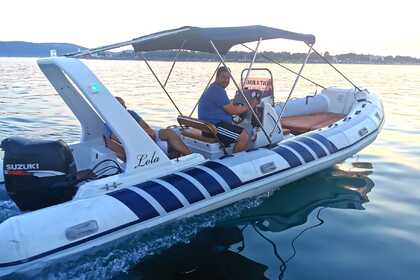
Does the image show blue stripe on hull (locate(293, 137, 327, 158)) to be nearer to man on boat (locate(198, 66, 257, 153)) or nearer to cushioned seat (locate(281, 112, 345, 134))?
man on boat (locate(198, 66, 257, 153))

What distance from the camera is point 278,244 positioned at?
185 inches

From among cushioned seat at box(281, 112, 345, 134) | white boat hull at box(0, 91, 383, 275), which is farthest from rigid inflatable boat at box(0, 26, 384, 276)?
cushioned seat at box(281, 112, 345, 134)

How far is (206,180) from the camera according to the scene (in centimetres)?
489

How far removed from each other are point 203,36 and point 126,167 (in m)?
1.73

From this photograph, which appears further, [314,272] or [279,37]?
[279,37]

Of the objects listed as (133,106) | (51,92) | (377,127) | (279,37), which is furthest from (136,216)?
(51,92)

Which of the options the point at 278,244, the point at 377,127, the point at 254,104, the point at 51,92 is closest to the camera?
the point at 278,244

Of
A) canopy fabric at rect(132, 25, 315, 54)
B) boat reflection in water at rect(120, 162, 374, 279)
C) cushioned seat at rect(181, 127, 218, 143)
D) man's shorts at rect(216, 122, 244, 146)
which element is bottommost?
boat reflection in water at rect(120, 162, 374, 279)

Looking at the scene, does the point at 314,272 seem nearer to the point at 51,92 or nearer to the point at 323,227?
the point at 323,227

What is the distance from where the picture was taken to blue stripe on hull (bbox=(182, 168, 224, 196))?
4848 millimetres

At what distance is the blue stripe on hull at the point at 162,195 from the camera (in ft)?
14.6

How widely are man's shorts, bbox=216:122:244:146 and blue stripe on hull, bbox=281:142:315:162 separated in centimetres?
74

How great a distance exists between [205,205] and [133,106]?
11434mm

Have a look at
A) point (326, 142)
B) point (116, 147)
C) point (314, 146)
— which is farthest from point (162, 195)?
point (326, 142)
